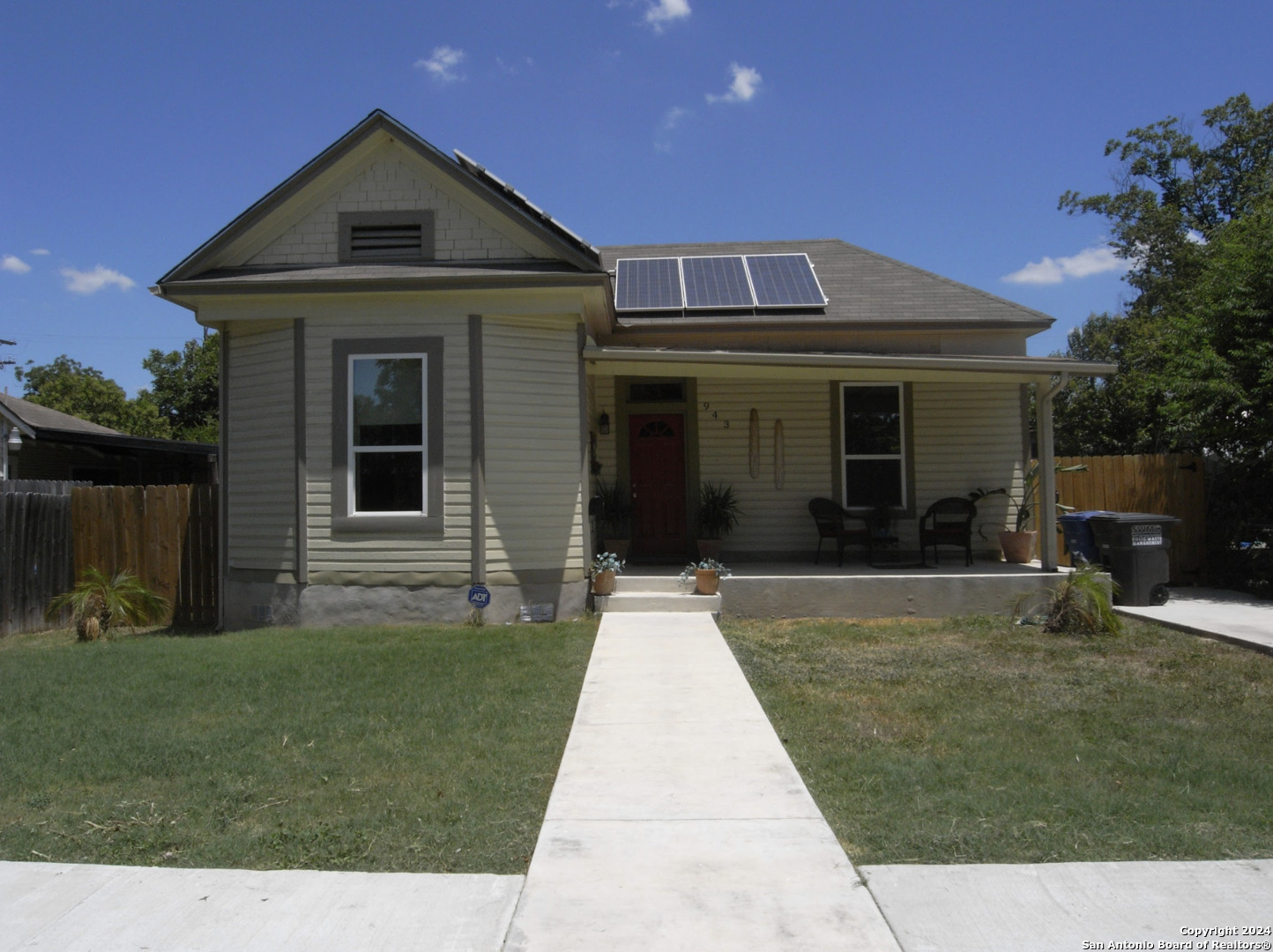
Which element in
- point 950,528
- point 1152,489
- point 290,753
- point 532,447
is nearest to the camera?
point 290,753

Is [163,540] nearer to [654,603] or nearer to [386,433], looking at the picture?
[386,433]

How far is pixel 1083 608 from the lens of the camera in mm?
8914

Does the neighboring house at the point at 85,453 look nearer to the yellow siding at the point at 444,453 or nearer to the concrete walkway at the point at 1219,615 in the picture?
the yellow siding at the point at 444,453

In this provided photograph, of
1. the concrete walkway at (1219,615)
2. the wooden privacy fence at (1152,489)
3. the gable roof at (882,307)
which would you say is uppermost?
the gable roof at (882,307)

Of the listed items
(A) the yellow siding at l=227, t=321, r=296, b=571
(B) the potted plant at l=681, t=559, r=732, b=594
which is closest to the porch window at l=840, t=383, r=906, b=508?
(B) the potted plant at l=681, t=559, r=732, b=594

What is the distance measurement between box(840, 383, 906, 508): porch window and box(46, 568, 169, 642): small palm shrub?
9.03 m

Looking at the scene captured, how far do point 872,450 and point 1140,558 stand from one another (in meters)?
3.56

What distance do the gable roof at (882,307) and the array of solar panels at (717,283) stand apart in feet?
0.49

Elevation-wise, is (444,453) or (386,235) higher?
(386,235)

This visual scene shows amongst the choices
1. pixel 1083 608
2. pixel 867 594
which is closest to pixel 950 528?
pixel 867 594

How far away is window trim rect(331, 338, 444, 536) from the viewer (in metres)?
9.84

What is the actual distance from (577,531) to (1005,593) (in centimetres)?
494

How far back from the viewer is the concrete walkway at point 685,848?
3.24 m

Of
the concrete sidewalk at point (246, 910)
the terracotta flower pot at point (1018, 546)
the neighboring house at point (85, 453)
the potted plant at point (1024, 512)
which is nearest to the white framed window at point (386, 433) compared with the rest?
the concrete sidewalk at point (246, 910)
